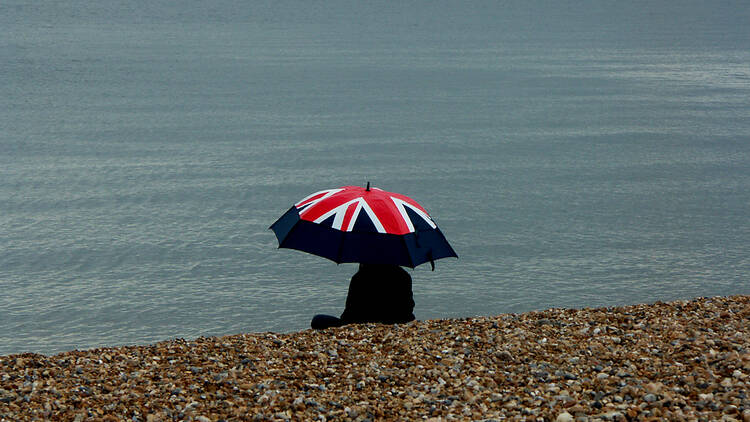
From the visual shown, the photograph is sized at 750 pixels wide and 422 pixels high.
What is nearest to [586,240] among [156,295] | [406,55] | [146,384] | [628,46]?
[156,295]

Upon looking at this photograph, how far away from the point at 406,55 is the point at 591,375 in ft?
112

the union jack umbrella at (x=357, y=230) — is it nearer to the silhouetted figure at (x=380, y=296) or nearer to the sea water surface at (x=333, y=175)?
the silhouetted figure at (x=380, y=296)

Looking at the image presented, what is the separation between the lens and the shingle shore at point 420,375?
5.60 meters

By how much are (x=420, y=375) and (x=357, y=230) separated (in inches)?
68.8

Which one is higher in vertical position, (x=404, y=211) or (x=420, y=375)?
(x=404, y=211)

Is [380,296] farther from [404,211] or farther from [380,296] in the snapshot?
[404,211]

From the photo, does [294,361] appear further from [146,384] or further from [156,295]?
[156,295]

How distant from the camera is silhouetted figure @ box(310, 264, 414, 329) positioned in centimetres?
772

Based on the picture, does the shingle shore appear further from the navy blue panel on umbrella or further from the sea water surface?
the sea water surface

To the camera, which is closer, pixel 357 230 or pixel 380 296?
pixel 357 230

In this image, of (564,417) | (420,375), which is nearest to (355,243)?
(420,375)

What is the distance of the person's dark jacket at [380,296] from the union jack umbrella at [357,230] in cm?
23

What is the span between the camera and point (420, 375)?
630 centimetres

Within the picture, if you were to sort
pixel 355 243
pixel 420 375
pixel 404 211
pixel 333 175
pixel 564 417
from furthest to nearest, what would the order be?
pixel 333 175 → pixel 404 211 → pixel 355 243 → pixel 420 375 → pixel 564 417
